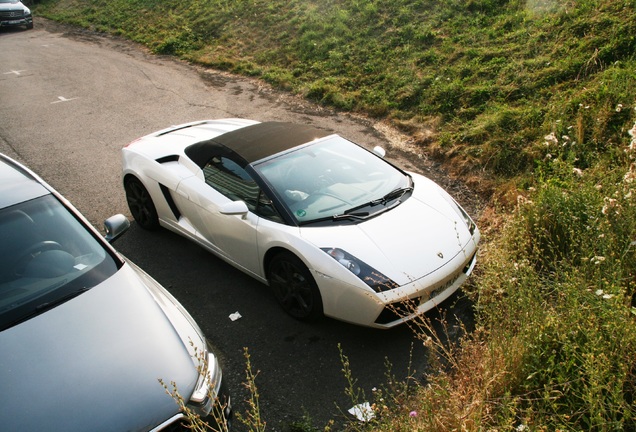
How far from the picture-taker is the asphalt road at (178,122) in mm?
4461

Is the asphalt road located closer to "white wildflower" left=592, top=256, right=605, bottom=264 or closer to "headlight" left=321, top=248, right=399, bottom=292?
"headlight" left=321, top=248, right=399, bottom=292

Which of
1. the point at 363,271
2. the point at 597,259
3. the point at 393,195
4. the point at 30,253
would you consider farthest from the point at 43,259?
the point at 597,259

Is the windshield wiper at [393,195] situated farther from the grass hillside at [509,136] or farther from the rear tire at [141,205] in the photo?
the rear tire at [141,205]

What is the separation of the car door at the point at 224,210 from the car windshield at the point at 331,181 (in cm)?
27

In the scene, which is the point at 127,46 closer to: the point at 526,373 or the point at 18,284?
the point at 18,284

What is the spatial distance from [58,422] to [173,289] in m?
2.61

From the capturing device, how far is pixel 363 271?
450cm

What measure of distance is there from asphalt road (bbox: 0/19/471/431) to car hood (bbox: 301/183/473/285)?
59 cm

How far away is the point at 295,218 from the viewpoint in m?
4.93

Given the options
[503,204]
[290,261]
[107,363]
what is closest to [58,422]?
[107,363]

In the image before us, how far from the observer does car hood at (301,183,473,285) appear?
459 cm

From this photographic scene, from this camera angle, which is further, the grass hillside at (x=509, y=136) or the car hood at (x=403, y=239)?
the car hood at (x=403, y=239)

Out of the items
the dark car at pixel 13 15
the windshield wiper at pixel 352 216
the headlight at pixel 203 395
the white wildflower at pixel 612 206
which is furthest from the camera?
the dark car at pixel 13 15

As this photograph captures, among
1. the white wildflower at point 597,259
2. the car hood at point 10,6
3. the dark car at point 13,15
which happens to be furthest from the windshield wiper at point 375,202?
the car hood at point 10,6
